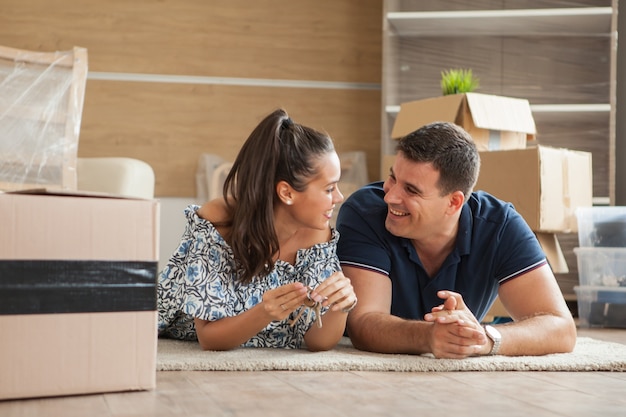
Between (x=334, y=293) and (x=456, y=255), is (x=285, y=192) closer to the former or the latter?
(x=334, y=293)

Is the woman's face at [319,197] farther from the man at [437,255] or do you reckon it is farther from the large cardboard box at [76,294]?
the large cardboard box at [76,294]

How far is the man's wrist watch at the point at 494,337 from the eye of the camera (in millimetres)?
1636

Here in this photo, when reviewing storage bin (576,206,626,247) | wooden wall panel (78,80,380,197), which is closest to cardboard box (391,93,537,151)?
storage bin (576,206,626,247)

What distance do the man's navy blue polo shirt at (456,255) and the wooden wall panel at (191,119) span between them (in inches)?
81.6

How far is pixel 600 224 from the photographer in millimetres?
2920

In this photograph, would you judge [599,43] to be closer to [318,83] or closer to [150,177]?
[318,83]

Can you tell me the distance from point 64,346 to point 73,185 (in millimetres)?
1366

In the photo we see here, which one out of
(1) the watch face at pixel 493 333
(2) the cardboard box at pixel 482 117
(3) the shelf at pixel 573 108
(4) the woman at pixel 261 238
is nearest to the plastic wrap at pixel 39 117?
(4) the woman at pixel 261 238

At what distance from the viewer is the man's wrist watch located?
1636 mm

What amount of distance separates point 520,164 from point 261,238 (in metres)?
1.36

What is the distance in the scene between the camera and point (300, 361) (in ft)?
5.25

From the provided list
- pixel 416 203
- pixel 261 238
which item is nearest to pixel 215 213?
pixel 261 238

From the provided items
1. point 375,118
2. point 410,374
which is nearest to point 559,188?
point 375,118

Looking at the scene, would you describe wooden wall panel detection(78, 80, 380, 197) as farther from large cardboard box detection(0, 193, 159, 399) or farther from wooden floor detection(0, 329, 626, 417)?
large cardboard box detection(0, 193, 159, 399)
